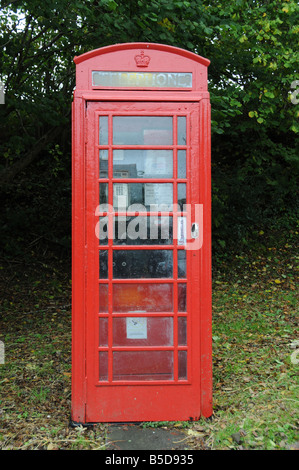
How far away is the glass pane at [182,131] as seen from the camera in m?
3.05

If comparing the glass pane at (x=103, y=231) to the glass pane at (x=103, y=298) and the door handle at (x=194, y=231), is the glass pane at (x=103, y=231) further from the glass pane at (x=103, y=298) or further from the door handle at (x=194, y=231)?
the door handle at (x=194, y=231)

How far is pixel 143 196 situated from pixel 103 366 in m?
1.32

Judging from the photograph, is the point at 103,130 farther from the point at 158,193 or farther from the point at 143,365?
the point at 143,365

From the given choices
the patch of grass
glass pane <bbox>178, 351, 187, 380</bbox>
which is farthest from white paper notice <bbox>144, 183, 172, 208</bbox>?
the patch of grass

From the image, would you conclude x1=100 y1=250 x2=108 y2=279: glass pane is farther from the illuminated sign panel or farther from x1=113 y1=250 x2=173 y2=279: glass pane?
the illuminated sign panel

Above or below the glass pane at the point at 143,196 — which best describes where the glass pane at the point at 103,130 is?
above

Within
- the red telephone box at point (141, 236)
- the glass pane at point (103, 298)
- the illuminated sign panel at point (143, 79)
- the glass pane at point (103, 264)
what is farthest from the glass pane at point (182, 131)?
the glass pane at point (103, 298)

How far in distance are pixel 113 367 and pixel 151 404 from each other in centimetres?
40

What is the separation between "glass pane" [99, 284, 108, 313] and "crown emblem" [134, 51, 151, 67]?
165cm

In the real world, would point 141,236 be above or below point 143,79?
below

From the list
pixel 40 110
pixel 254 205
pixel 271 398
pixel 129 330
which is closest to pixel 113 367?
pixel 129 330

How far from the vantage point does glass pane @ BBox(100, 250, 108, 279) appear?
307cm

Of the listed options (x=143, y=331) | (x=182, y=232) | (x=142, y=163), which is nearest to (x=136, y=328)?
(x=143, y=331)

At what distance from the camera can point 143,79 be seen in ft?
9.94
